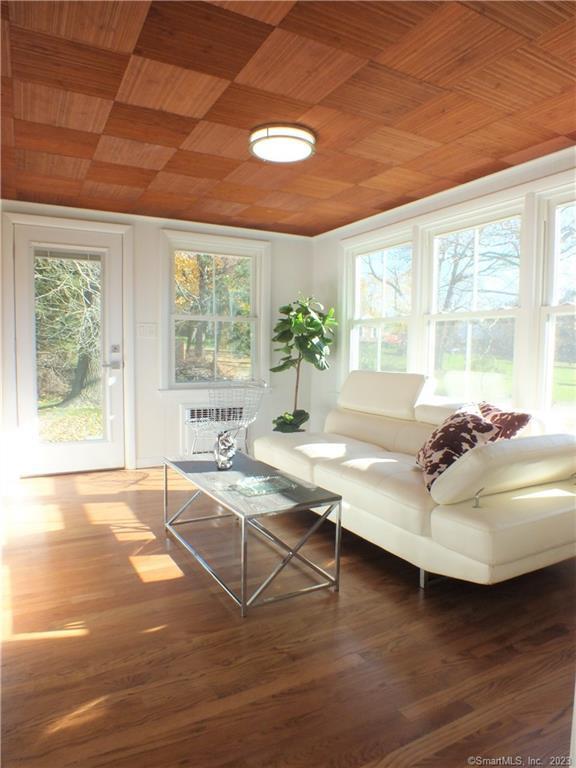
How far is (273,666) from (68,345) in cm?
359

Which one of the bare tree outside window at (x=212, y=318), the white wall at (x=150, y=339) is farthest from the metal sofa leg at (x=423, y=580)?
the bare tree outside window at (x=212, y=318)

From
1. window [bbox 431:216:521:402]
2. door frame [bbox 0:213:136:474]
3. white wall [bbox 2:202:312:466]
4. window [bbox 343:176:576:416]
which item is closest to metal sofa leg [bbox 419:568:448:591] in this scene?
window [bbox 343:176:576:416]

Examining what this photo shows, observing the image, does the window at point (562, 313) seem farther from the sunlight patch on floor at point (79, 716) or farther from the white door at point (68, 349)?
the white door at point (68, 349)

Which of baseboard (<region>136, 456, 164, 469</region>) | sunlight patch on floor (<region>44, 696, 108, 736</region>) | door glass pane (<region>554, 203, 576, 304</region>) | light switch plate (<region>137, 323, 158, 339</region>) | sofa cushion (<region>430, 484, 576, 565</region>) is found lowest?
sunlight patch on floor (<region>44, 696, 108, 736</region>)

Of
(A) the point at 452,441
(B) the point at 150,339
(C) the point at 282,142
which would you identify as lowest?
(A) the point at 452,441

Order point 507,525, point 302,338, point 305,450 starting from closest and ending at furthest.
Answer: point 507,525
point 305,450
point 302,338

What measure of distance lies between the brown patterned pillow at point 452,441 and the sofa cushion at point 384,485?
4.0 inches

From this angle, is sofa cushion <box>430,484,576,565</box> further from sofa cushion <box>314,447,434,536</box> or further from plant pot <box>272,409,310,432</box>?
plant pot <box>272,409,310,432</box>

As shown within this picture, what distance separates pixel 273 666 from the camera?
191cm

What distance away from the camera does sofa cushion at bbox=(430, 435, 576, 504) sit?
2.25 metres

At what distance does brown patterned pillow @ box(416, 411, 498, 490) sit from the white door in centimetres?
317

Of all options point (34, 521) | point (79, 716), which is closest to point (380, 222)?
point (34, 521)

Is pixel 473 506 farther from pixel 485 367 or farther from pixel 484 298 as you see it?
pixel 484 298

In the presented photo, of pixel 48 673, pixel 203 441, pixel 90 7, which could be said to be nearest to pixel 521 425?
pixel 48 673
